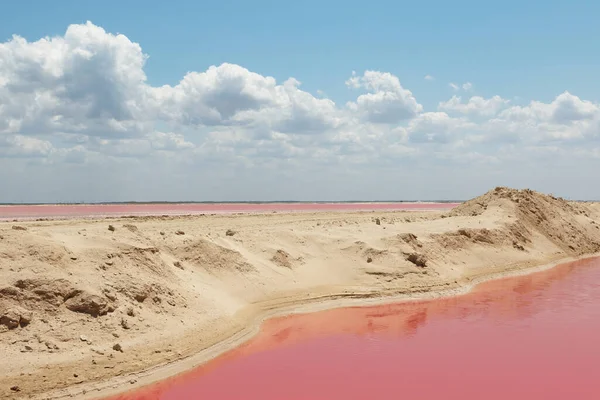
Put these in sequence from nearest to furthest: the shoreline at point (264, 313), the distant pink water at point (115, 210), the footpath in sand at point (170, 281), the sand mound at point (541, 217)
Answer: the shoreline at point (264, 313)
the footpath in sand at point (170, 281)
the sand mound at point (541, 217)
the distant pink water at point (115, 210)

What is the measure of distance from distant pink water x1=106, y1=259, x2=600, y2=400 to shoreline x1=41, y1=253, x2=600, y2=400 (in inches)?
11.2

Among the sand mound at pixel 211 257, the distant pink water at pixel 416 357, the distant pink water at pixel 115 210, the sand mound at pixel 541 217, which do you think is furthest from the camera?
the distant pink water at pixel 115 210

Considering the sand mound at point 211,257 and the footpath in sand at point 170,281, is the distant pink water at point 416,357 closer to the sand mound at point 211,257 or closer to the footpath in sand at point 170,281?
the footpath in sand at point 170,281

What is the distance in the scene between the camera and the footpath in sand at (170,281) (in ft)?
33.3

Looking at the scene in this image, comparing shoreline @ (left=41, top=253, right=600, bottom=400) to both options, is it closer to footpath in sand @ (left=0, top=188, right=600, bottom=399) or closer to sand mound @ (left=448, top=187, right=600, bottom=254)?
footpath in sand @ (left=0, top=188, right=600, bottom=399)

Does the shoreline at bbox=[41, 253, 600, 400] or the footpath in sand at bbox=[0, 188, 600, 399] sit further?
the footpath in sand at bbox=[0, 188, 600, 399]

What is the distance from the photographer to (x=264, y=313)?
15.0m

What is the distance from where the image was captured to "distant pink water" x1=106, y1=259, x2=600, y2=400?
31.6ft

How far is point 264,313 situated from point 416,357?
5018mm

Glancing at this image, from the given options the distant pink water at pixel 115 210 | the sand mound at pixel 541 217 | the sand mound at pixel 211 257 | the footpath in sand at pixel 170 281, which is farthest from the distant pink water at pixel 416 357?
the distant pink water at pixel 115 210

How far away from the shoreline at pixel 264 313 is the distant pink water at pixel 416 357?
284 mm

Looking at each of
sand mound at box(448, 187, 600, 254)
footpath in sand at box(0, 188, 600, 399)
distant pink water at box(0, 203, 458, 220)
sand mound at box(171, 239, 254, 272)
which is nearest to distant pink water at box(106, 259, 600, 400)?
footpath in sand at box(0, 188, 600, 399)

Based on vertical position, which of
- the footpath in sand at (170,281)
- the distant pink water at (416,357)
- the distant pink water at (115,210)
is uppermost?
the distant pink water at (115,210)

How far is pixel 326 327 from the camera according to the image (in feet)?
46.0
